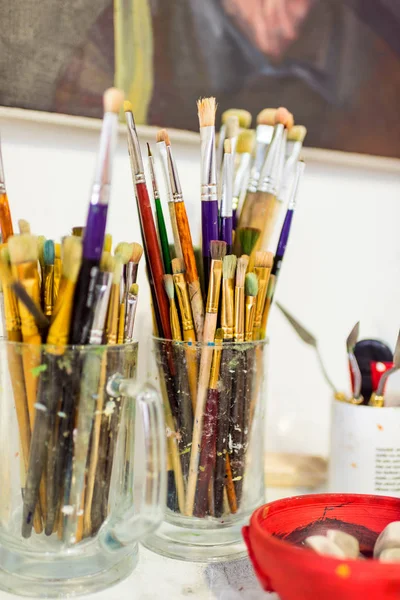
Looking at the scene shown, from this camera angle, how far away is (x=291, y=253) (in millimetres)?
728

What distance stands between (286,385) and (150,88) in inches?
15.6

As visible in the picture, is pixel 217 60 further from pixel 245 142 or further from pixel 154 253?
pixel 154 253

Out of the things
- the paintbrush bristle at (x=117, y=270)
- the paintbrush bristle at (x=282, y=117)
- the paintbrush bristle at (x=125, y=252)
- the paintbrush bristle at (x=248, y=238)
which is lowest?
the paintbrush bristle at (x=117, y=270)

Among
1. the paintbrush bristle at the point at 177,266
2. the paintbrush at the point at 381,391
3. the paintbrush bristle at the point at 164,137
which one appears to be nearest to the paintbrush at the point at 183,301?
the paintbrush bristle at the point at 177,266

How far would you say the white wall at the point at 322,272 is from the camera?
673 mm

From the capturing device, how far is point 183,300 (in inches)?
19.5

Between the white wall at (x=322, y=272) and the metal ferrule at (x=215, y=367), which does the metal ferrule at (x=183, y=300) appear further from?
the white wall at (x=322, y=272)

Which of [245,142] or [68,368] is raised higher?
[245,142]

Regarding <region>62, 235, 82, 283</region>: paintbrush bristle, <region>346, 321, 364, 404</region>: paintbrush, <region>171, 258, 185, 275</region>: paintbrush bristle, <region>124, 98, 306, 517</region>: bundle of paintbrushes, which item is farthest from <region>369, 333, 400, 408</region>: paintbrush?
<region>62, 235, 82, 283</region>: paintbrush bristle

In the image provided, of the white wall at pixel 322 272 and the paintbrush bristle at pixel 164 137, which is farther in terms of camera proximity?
the white wall at pixel 322 272

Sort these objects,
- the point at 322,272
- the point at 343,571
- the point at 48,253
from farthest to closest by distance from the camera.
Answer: the point at 322,272
the point at 48,253
the point at 343,571

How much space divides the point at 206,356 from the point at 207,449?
79 millimetres

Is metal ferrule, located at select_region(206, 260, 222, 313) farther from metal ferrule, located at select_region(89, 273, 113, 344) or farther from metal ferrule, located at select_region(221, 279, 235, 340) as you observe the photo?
metal ferrule, located at select_region(89, 273, 113, 344)

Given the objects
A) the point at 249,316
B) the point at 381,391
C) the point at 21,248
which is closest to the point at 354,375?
the point at 381,391
